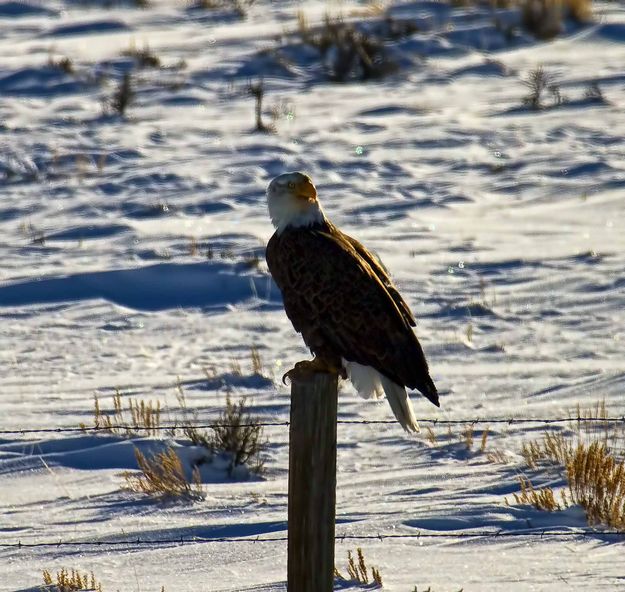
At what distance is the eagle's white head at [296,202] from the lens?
4.97 m

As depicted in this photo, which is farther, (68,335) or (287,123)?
(287,123)

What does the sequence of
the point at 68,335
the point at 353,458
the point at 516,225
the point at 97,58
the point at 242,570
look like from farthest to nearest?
the point at 97,58
the point at 516,225
the point at 68,335
the point at 353,458
the point at 242,570

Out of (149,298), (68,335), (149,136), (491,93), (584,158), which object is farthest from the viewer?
(491,93)

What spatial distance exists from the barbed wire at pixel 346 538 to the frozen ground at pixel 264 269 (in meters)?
0.04

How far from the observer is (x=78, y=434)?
717 cm

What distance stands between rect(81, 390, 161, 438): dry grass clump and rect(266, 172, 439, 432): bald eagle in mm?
2239

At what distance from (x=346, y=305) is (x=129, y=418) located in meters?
3.01

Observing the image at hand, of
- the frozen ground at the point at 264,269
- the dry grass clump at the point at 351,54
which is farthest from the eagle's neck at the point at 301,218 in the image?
the dry grass clump at the point at 351,54

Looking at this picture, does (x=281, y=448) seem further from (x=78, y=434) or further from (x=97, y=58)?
(x=97, y=58)

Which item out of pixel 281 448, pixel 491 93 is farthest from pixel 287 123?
pixel 281 448

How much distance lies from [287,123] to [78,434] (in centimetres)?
804

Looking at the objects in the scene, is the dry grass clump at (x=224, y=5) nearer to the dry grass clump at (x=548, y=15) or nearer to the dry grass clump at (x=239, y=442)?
the dry grass clump at (x=548, y=15)

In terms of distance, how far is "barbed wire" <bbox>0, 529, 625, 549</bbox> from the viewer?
534cm

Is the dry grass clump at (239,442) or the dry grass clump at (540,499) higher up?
the dry grass clump at (540,499)
